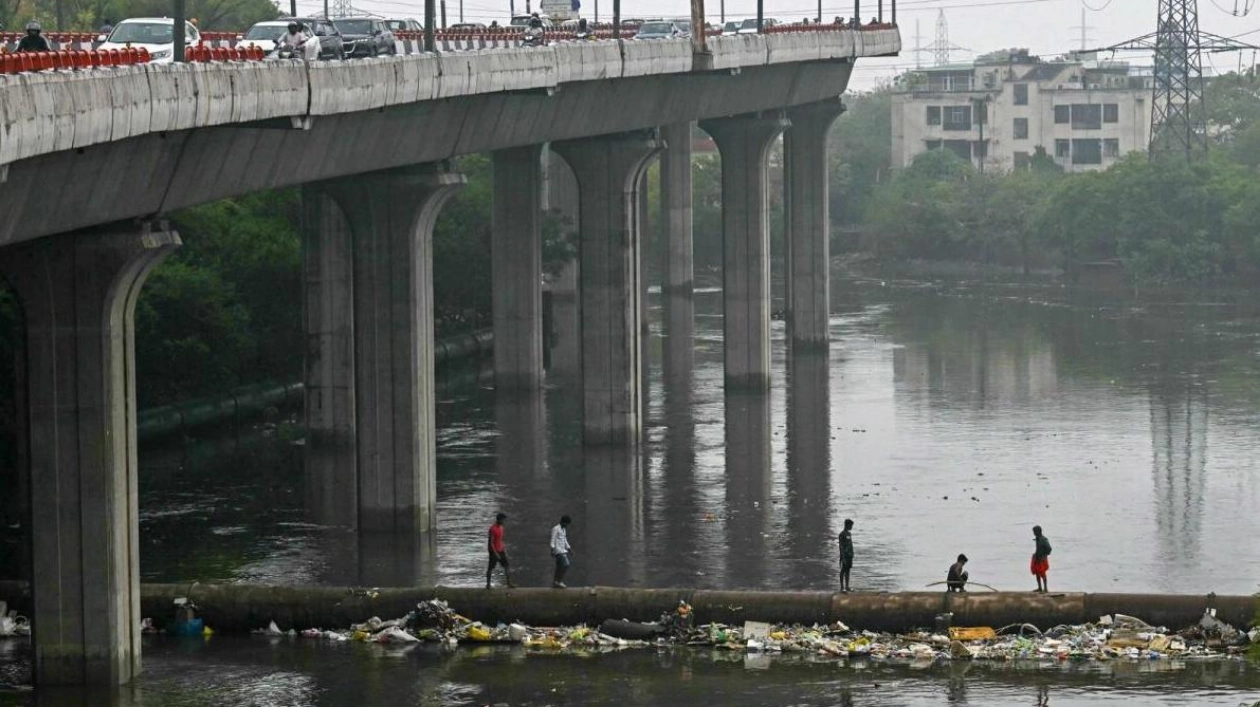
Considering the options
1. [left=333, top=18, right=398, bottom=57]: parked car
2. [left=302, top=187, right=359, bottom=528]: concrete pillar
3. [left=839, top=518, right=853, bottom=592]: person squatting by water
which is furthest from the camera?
[left=302, top=187, right=359, bottom=528]: concrete pillar

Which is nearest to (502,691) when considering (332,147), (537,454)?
(332,147)

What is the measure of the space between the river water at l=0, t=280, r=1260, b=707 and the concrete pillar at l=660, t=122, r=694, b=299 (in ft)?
78.7

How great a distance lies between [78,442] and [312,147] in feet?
36.8

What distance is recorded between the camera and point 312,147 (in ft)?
170

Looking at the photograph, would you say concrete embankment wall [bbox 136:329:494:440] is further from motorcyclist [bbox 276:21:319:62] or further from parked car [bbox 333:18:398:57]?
motorcyclist [bbox 276:21:319:62]

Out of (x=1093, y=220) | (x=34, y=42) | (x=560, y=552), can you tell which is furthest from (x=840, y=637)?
(x=1093, y=220)

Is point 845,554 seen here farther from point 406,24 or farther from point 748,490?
point 406,24

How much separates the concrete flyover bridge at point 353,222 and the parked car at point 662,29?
12.2 feet

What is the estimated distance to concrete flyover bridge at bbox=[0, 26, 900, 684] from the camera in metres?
41.5

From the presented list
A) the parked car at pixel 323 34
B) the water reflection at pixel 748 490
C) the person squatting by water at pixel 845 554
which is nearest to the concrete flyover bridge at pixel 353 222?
the parked car at pixel 323 34

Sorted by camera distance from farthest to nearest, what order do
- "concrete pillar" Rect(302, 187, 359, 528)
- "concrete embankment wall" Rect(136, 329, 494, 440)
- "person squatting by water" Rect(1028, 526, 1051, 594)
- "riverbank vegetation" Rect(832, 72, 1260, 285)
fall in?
"riverbank vegetation" Rect(832, 72, 1260, 285) < "concrete embankment wall" Rect(136, 329, 494, 440) < "concrete pillar" Rect(302, 187, 359, 528) < "person squatting by water" Rect(1028, 526, 1051, 594)

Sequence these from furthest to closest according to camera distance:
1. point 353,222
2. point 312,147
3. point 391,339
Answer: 1. point 353,222
2. point 391,339
3. point 312,147

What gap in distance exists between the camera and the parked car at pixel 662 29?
93000mm

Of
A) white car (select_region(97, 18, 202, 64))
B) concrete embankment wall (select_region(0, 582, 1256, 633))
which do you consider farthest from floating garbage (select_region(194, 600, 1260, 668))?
white car (select_region(97, 18, 202, 64))
